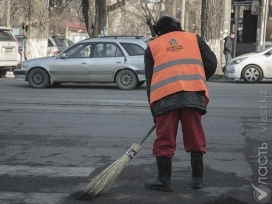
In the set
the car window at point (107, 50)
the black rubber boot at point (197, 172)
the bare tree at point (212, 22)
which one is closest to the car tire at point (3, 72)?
the car window at point (107, 50)

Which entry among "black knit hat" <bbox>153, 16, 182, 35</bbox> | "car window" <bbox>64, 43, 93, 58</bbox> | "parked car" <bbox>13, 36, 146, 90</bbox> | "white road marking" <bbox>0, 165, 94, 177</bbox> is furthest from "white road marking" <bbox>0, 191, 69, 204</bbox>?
"car window" <bbox>64, 43, 93, 58</bbox>

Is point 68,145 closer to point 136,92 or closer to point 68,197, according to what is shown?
point 68,197

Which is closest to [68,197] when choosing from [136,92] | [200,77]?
[200,77]

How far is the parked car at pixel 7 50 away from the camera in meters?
21.4

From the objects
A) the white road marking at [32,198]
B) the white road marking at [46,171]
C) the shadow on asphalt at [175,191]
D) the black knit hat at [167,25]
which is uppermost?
Result: the black knit hat at [167,25]

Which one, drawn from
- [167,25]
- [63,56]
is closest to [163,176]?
[167,25]

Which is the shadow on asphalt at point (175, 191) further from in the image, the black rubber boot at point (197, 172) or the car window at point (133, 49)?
the car window at point (133, 49)

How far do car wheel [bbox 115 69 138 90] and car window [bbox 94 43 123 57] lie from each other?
0.57 metres

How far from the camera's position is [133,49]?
663 inches

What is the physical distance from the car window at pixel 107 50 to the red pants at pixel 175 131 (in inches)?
442

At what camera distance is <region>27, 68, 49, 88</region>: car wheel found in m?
17.1

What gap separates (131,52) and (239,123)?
23.5ft

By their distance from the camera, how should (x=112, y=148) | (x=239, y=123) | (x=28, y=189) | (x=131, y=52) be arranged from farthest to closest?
(x=131, y=52) → (x=239, y=123) → (x=112, y=148) → (x=28, y=189)

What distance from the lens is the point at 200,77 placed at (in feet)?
18.7
